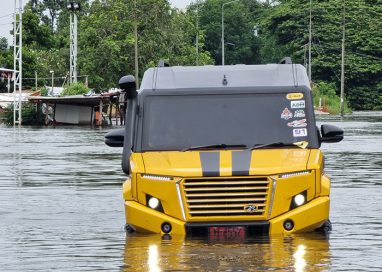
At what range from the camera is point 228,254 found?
1278 cm

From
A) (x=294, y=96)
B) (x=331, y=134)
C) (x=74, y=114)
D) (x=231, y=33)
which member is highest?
(x=231, y=33)

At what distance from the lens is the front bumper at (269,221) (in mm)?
13477

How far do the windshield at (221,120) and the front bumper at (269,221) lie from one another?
3.21 ft

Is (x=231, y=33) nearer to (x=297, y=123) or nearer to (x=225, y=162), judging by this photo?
(x=297, y=123)

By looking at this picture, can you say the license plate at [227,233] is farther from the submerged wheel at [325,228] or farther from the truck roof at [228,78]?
the truck roof at [228,78]

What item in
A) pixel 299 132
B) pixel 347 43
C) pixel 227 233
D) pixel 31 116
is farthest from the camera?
pixel 347 43

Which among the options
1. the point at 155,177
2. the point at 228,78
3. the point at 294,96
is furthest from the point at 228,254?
the point at 228,78

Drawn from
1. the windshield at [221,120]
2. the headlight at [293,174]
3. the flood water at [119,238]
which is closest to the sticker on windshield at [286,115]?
the windshield at [221,120]

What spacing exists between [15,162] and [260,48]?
427 ft

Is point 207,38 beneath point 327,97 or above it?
above

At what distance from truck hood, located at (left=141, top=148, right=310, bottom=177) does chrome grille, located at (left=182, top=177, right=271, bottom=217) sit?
0.08 m

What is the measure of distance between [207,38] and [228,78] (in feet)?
485

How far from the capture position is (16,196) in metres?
21.2

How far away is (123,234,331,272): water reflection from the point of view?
39.3 ft
